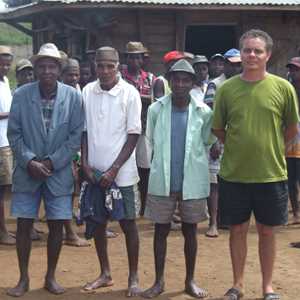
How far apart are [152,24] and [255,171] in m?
7.03

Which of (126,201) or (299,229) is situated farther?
(299,229)

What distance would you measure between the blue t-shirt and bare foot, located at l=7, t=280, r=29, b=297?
132 centimetres

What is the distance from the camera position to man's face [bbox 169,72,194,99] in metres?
4.71

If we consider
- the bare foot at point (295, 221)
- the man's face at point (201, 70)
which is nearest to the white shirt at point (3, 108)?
the man's face at point (201, 70)

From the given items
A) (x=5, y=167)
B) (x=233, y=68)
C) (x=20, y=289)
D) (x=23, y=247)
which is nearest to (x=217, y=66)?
(x=233, y=68)

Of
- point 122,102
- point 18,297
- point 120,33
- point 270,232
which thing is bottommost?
point 18,297

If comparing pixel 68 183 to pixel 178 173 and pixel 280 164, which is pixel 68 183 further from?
pixel 280 164

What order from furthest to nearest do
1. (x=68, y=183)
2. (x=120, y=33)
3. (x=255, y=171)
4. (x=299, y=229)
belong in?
(x=120, y=33) < (x=299, y=229) < (x=68, y=183) < (x=255, y=171)

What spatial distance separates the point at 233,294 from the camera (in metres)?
4.66

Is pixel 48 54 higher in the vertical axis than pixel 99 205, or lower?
higher

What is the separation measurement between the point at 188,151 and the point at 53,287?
1458mm

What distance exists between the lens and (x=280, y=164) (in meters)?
4.50

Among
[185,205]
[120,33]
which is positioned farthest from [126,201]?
[120,33]

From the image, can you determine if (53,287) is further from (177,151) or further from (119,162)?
(177,151)
